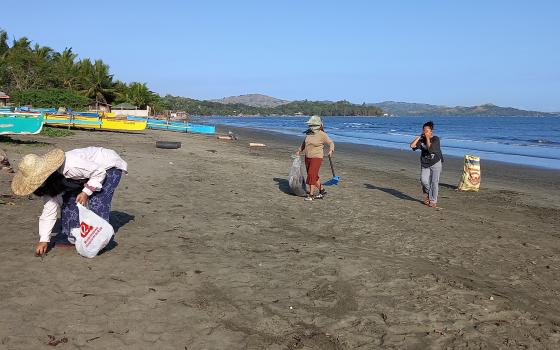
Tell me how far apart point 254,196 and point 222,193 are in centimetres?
63

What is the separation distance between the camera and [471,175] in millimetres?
11539

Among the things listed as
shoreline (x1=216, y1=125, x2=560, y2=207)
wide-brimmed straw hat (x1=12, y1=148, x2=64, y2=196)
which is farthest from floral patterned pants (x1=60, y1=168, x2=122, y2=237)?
shoreline (x1=216, y1=125, x2=560, y2=207)

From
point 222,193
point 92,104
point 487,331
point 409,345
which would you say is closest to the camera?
point 409,345

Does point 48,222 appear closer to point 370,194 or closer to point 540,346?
point 540,346

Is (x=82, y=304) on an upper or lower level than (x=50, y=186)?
lower

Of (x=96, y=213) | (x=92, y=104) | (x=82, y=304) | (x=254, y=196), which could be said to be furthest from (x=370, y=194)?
(x=92, y=104)

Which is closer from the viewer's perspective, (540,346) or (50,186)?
(540,346)

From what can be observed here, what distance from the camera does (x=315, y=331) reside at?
3.56m

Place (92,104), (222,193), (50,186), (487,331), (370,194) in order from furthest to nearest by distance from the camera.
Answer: (92,104)
(370,194)
(222,193)
(50,186)
(487,331)

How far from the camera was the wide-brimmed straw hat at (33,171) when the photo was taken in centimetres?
427

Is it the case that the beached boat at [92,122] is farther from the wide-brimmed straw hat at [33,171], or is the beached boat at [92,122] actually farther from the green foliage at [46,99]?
the wide-brimmed straw hat at [33,171]

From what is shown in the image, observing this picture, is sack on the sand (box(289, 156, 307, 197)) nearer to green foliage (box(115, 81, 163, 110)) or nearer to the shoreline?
the shoreline

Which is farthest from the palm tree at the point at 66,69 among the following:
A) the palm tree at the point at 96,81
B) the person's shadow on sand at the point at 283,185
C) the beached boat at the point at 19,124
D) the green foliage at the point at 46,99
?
the person's shadow on sand at the point at 283,185

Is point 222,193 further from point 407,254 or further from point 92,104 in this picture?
point 92,104
